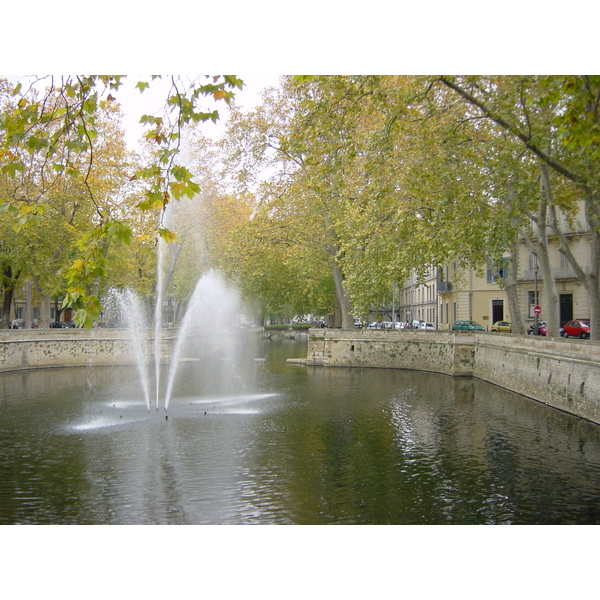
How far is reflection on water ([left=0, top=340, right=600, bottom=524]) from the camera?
28.8 ft

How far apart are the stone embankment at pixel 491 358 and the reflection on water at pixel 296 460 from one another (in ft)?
2.42

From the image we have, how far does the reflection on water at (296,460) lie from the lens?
28.8 feet

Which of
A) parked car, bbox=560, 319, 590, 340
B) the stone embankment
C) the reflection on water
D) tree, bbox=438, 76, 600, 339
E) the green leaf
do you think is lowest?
the reflection on water

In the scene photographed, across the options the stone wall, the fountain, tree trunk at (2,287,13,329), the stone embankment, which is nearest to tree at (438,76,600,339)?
the stone embankment

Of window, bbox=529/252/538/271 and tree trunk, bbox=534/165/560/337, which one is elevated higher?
window, bbox=529/252/538/271

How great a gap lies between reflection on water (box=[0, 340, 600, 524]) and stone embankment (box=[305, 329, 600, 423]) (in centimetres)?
74

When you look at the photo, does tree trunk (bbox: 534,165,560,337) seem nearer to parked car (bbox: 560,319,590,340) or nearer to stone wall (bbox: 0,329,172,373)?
parked car (bbox: 560,319,590,340)

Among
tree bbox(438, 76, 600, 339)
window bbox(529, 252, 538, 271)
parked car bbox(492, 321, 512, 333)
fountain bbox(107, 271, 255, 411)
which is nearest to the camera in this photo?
tree bbox(438, 76, 600, 339)

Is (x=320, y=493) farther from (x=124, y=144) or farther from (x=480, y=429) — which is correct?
(x=124, y=144)

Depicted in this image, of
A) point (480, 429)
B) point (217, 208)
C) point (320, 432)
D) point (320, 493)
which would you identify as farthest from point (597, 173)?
point (217, 208)

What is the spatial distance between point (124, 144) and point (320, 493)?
2733 cm

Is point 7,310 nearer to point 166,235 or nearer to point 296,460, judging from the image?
point 296,460

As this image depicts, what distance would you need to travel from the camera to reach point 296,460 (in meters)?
11.6

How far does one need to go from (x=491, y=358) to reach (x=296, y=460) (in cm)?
1462
